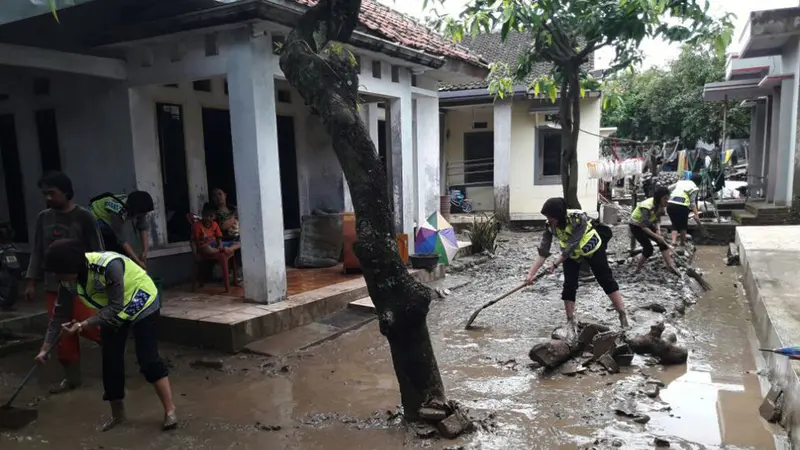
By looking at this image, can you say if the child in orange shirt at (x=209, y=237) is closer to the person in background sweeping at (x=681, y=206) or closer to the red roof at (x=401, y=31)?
the red roof at (x=401, y=31)

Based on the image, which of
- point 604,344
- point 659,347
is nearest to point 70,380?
point 604,344

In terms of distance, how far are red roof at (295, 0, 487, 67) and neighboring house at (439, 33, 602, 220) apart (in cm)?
414

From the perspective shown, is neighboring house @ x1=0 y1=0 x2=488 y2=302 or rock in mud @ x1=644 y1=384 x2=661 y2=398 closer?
rock in mud @ x1=644 y1=384 x2=661 y2=398

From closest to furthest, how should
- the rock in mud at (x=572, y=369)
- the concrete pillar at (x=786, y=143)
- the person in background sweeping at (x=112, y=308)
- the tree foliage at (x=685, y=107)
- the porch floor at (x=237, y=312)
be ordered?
the person in background sweeping at (x=112, y=308) → the rock in mud at (x=572, y=369) → the porch floor at (x=237, y=312) → the concrete pillar at (x=786, y=143) → the tree foliage at (x=685, y=107)

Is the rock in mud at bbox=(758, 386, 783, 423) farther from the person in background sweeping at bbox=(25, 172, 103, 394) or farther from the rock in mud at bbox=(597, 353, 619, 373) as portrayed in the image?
the person in background sweeping at bbox=(25, 172, 103, 394)

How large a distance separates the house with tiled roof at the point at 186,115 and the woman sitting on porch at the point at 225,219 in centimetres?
46

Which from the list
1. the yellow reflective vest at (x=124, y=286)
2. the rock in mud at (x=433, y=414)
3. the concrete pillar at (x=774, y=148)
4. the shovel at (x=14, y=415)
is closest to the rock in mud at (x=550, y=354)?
the rock in mud at (x=433, y=414)

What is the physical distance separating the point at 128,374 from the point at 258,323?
1.21 m

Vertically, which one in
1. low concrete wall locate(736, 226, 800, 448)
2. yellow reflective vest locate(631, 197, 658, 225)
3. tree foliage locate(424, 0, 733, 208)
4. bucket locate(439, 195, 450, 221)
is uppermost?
tree foliage locate(424, 0, 733, 208)

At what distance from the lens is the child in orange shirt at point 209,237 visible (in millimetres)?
6367

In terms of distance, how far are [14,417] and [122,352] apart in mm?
874

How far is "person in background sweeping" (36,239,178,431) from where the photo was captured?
129 inches

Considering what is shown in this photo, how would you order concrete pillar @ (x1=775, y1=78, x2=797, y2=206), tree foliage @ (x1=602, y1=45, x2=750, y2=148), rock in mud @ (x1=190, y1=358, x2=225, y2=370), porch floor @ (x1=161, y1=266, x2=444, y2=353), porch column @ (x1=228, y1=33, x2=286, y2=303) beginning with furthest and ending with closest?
tree foliage @ (x1=602, y1=45, x2=750, y2=148)
concrete pillar @ (x1=775, y1=78, x2=797, y2=206)
porch column @ (x1=228, y1=33, x2=286, y2=303)
porch floor @ (x1=161, y1=266, x2=444, y2=353)
rock in mud @ (x1=190, y1=358, x2=225, y2=370)

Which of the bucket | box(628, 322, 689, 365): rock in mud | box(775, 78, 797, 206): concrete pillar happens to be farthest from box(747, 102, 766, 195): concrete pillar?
box(628, 322, 689, 365): rock in mud
